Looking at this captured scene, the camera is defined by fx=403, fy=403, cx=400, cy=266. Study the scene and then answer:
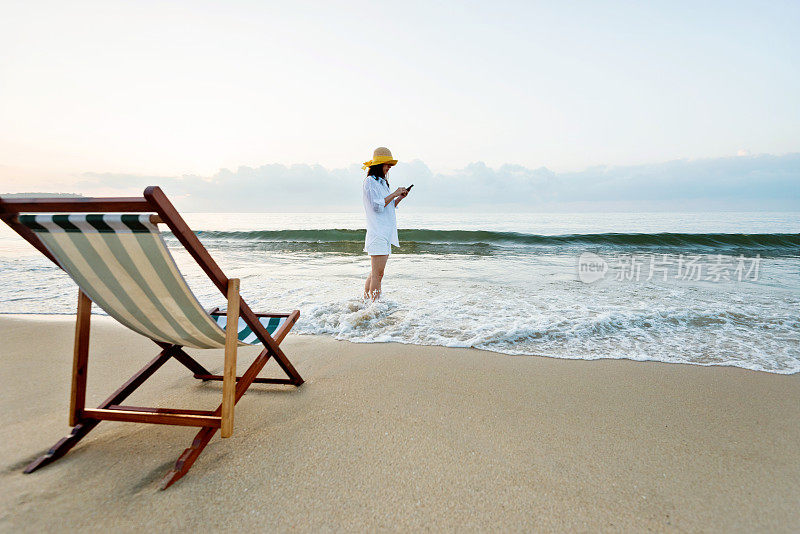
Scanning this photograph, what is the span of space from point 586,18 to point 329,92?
8.34m

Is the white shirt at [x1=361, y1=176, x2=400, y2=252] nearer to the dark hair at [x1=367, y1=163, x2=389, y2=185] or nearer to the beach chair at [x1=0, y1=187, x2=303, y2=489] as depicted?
the dark hair at [x1=367, y1=163, x2=389, y2=185]

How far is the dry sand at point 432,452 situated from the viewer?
1459 millimetres

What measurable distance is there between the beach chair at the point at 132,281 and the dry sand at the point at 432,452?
186mm

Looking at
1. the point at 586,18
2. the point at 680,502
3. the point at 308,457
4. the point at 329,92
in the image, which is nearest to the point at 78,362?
the point at 308,457

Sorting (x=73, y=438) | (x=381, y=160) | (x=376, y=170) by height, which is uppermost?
(x=381, y=160)

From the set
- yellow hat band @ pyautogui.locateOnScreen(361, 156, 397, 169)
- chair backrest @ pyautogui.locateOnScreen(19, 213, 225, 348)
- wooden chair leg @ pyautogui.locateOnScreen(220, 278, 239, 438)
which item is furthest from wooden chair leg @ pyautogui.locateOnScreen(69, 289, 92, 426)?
yellow hat band @ pyautogui.locateOnScreen(361, 156, 397, 169)

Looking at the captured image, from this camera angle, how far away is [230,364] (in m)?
1.77

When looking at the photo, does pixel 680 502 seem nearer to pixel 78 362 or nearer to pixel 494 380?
pixel 494 380

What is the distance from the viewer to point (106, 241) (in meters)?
1.58

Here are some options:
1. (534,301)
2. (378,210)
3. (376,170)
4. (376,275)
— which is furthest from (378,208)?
(534,301)

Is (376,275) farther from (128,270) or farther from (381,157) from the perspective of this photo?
(128,270)

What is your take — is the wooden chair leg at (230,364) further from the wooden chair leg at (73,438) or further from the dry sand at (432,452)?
the wooden chair leg at (73,438)

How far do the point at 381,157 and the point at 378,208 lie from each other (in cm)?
57

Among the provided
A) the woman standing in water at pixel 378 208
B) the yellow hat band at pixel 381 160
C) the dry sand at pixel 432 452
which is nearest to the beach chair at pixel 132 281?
the dry sand at pixel 432 452
